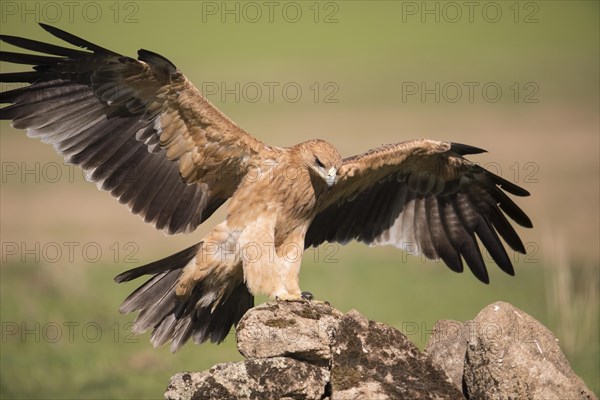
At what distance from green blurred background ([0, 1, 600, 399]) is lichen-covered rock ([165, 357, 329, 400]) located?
18.0ft

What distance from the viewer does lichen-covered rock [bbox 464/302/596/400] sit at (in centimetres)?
896

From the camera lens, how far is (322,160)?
11.0 metres

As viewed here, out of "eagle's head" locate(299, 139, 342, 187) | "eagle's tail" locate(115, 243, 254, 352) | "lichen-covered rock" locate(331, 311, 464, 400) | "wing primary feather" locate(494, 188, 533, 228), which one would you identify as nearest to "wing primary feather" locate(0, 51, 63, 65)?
"eagle's tail" locate(115, 243, 254, 352)

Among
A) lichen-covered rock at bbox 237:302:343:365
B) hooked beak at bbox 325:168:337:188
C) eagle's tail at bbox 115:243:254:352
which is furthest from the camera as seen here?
eagle's tail at bbox 115:243:254:352

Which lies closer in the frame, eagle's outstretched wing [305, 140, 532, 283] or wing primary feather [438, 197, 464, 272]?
eagle's outstretched wing [305, 140, 532, 283]

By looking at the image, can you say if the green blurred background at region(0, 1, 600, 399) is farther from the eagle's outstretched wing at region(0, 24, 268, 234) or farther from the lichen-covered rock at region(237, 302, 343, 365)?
the lichen-covered rock at region(237, 302, 343, 365)

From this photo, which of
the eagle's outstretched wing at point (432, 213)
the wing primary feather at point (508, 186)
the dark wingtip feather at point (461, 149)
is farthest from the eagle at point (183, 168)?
the wing primary feather at point (508, 186)

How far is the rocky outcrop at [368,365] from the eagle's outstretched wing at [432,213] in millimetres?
2948

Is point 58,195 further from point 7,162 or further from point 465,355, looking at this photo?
point 465,355

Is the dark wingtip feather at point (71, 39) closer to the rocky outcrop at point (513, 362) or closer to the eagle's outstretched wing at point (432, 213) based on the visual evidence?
the eagle's outstretched wing at point (432, 213)

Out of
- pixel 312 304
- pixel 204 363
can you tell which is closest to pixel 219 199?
pixel 312 304

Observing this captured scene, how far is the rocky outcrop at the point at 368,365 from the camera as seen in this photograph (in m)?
8.84

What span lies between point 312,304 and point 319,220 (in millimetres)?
2799

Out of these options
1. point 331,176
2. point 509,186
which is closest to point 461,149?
point 509,186
